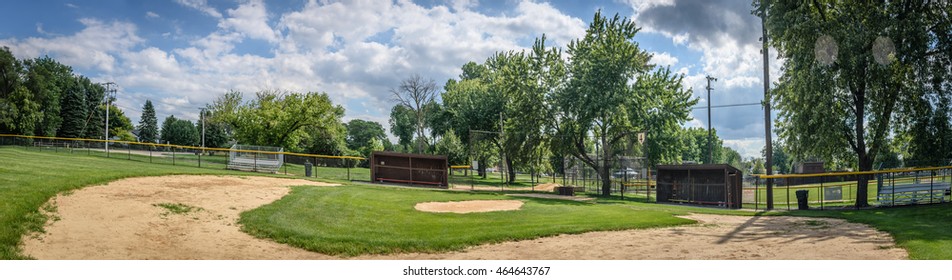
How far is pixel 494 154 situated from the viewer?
164ft

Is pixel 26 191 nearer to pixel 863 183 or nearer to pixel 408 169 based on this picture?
pixel 408 169

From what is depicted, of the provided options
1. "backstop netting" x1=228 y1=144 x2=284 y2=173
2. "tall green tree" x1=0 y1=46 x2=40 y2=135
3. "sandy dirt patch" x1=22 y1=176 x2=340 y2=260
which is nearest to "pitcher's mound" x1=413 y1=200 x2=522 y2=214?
"sandy dirt patch" x1=22 y1=176 x2=340 y2=260

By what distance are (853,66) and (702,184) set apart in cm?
827

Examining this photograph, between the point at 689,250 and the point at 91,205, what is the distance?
41.1 feet

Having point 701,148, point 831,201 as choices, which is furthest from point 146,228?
point 701,148

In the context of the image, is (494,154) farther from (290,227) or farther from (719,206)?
(290,227)

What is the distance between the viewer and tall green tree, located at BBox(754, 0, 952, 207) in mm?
20891

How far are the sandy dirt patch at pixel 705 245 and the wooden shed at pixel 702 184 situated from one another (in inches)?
414

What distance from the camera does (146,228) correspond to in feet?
36.6

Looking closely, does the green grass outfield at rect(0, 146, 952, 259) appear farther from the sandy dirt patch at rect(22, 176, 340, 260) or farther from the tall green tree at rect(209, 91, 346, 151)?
the tall green tree at rect(209, 91, 346, 151)

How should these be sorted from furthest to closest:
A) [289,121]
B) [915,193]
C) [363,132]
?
[363,132], [289,121], [915,193]

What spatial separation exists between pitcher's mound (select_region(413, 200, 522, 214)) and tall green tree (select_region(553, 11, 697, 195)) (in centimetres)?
1279

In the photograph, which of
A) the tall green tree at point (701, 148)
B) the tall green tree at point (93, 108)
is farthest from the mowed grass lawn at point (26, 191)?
the tall green tree at point (701, 148)

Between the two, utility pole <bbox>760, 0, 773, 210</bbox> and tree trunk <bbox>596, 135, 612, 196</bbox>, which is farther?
tree trunk <bbox>596, 135, 612, 196</bbox>
